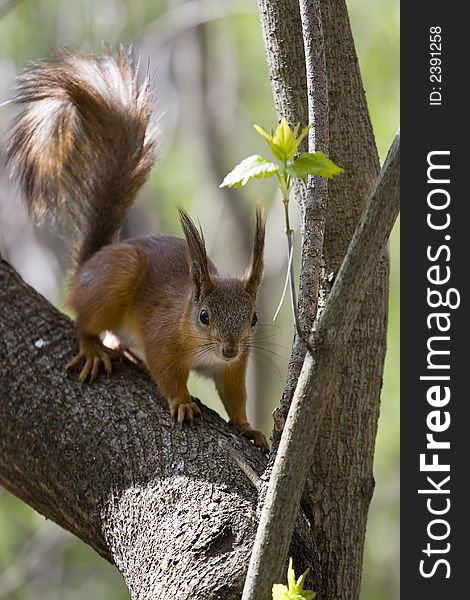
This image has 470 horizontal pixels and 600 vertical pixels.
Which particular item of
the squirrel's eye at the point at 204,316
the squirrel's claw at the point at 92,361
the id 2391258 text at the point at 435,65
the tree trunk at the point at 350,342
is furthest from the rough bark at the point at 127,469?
the id 2391258 text at the point at 435,65

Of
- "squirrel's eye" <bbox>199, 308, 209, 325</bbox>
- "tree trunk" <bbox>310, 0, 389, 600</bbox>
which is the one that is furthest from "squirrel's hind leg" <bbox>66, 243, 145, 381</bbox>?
"tree trunk" <bbox>310, 0, 389, 600</bbox>

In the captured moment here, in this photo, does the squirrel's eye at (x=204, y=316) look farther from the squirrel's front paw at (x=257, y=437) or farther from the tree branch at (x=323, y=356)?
the tree branch at (x=323, y=356)

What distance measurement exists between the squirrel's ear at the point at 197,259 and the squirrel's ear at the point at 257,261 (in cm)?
12

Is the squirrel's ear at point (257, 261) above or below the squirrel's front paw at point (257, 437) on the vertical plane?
above

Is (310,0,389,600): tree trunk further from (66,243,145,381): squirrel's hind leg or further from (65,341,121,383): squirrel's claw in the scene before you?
(66,243,145,381): squirrel's hind leg

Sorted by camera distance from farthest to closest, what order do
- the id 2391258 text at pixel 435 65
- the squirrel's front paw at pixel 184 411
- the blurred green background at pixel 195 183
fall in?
the blurred green background at pixel 195 183 < the squirrel's front paw at pixel 184 411 < the id 2391258 text at pixel 435 65

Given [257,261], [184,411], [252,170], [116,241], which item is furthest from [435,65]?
[116,241]

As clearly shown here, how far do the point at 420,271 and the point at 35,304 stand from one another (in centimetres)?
128

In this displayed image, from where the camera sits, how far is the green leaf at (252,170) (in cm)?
146

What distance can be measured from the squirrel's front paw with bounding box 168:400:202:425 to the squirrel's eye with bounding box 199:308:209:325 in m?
0.44

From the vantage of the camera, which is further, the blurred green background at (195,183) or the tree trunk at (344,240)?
the blurred green background at (195,183)

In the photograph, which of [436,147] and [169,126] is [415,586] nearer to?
[436,147]

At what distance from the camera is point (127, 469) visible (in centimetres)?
221

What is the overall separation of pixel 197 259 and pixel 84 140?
71 cm
